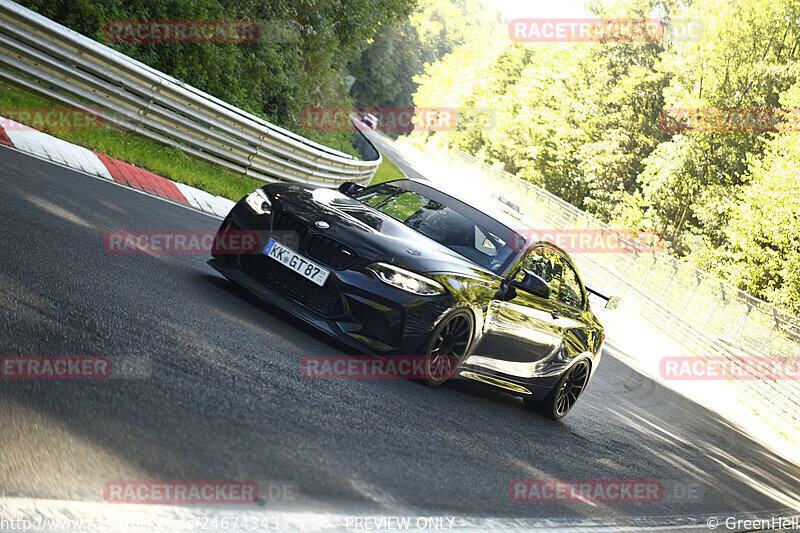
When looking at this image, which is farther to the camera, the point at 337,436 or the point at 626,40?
the point at 626,40

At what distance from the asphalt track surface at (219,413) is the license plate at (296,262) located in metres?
0.48

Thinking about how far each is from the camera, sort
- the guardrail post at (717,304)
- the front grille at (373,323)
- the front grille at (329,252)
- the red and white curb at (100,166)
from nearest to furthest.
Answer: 1. the front grille at (373,323)
2. the front grille at (329,252)
3. the red and white curb at (100,166)
4. the guardrail post at (717,304)

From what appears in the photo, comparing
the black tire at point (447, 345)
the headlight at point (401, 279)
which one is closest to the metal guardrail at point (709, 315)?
the black tire at point (447, 345)

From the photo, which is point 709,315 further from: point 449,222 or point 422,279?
point 422,279

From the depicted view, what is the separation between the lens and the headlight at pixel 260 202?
20.6 ft

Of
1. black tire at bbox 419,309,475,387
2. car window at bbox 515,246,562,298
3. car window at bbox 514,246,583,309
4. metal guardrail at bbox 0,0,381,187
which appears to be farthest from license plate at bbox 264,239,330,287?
metal guardrail at bbox 0,0,381,187

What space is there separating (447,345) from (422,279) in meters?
0.60

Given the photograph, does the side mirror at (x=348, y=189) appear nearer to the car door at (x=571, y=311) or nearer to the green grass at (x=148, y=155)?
the car door at (x=571, y=311)

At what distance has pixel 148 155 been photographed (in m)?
11.9

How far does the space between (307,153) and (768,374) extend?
11431 millimetres

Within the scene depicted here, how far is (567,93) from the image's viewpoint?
53.5 metres

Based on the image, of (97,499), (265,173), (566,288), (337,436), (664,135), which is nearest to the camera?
(97,499)

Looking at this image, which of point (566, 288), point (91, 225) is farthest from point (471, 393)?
point (91, 225)

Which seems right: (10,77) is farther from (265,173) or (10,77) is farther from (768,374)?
(768,374)
